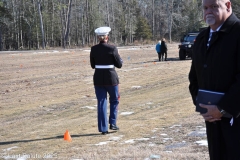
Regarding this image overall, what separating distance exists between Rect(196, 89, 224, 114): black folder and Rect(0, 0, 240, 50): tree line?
62263 millimetres

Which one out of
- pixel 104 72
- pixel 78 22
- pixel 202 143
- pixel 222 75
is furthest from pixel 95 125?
pixel 78 22

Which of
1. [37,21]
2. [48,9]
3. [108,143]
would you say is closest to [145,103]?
[108,143]

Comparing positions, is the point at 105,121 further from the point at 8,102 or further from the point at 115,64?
the point at 8,102

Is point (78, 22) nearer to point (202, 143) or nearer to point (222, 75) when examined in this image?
point (202, 143)

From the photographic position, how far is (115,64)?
24.4 ft

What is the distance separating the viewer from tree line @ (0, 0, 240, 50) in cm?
7312

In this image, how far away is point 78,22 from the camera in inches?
3317

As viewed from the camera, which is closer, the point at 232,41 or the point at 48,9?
the point at 232,41

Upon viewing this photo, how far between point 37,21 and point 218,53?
71.7 m

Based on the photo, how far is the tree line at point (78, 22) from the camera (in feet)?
240

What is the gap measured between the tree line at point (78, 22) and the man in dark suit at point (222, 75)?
204 ft

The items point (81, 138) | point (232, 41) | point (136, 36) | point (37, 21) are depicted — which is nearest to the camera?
point (232, 41)

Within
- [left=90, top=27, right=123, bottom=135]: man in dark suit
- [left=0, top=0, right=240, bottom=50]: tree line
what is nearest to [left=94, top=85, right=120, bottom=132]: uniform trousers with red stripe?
[left=90, top=27, right=123, bottom=135]: man in dark suit

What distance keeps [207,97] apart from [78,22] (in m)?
82.5
